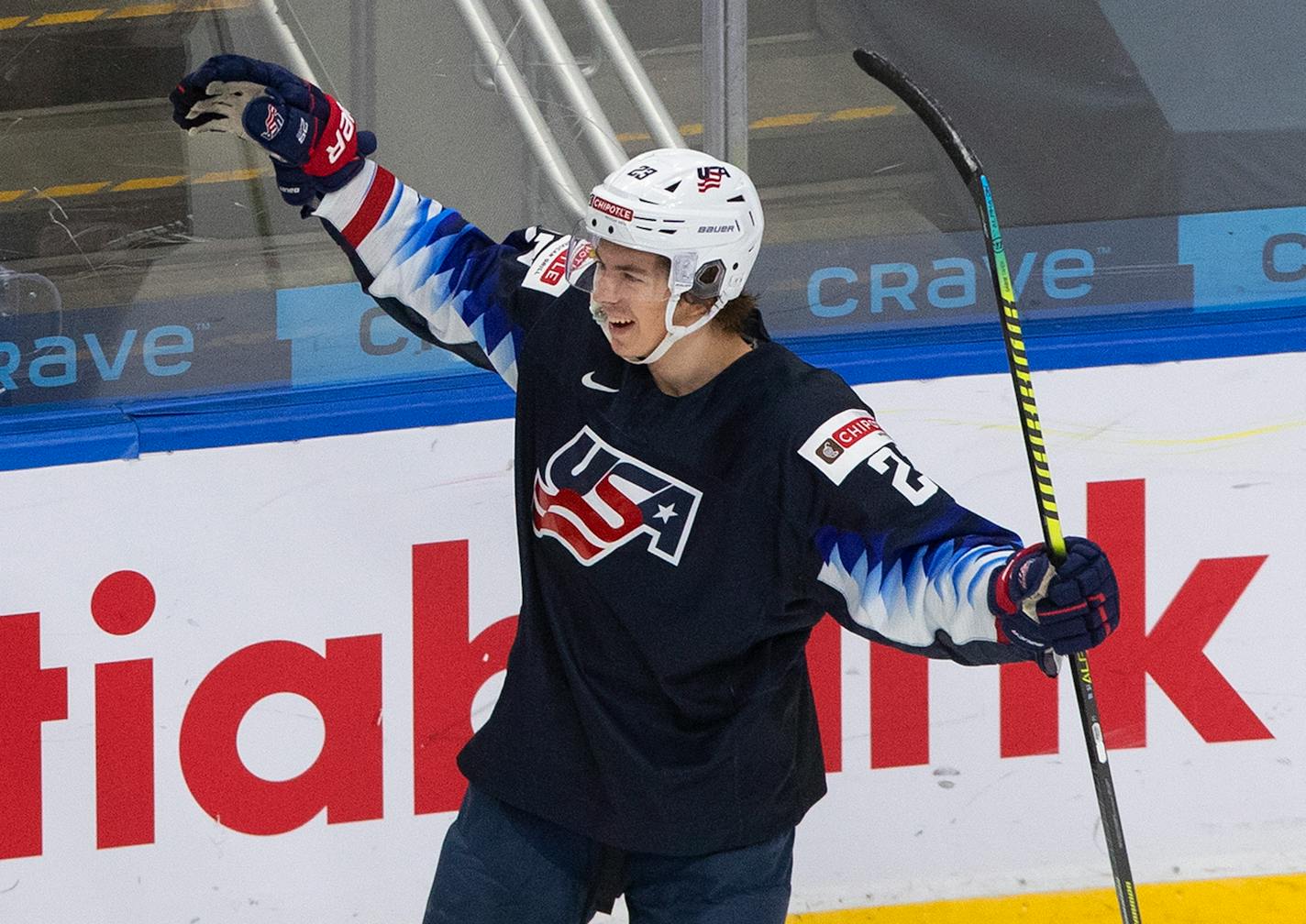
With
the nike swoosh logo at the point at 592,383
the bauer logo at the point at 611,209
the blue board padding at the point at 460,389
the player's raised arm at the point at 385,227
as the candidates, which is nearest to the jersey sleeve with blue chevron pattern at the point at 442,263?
the player's raised arm at the point at 385,227

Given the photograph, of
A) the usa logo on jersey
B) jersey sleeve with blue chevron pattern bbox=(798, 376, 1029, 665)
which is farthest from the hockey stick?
the usa logo on jersey

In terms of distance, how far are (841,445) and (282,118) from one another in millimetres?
788

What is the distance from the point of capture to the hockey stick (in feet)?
7.29

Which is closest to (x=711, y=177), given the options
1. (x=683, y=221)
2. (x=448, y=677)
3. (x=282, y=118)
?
(x=683, y=221)

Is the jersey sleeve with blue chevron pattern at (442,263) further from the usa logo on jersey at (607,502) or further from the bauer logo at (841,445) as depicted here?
the bauer logo at (841,445)

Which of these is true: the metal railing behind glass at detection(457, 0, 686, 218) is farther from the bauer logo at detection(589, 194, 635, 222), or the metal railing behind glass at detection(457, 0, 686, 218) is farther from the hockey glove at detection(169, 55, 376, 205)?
the bauer logo at detection(589, 194, 635, 222)

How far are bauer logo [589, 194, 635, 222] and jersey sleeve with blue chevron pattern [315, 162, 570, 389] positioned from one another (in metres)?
0.26

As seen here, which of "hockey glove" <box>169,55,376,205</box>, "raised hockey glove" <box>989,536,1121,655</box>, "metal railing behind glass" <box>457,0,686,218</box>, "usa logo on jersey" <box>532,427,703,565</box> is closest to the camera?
"raised hockey glove" <box>989,536,1121,655</box>

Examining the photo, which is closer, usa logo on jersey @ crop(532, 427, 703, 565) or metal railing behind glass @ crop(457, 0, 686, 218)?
usa logo on jersey @ crop(532, 427, 703, 565)

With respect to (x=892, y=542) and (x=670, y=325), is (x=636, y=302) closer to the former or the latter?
(x=670, y=325)

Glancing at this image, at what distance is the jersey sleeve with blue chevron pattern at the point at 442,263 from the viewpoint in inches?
92.9

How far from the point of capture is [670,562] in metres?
2.12

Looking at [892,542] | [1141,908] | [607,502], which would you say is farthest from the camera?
[1141,908]

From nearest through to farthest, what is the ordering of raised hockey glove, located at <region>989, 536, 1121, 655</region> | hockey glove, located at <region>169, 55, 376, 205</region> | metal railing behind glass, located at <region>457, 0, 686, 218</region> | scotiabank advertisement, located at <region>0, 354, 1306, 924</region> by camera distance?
raised hockey glove, located at <region>989, 536, 1121, 655</region> → hockey glove, located at <region>169, 55, 376, 205</region> → scotiabank advertisement, located at <region>0, 354, 1306, 924</region> → metal railing behind glass, located at <region>457, 0, 686, 218</region>
